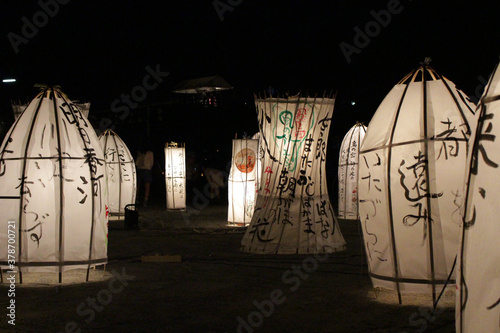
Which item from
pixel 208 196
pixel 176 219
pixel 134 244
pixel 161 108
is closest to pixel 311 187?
A: pixel 134 244

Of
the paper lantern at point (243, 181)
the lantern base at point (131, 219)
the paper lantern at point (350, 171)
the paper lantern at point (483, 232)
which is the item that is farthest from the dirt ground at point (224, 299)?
the paper lantern at point (350, 171)

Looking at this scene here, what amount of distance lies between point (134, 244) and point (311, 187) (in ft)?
11.0

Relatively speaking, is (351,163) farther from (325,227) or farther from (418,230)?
(418,230)

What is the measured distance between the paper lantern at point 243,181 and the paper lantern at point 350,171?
268 centimetres

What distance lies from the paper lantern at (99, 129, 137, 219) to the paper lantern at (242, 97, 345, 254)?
710cm

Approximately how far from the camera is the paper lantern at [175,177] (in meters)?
18.8

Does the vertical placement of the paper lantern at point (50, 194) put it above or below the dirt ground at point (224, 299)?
above

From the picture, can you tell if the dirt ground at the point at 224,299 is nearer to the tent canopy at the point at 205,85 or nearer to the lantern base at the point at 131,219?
the lantern base at the point at 131,219

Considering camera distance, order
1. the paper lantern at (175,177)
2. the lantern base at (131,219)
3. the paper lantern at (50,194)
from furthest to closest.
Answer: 1. the paper lantern at (175,177)
2. the lantern base at (131,219)
3. the paper lantern at (50,194)

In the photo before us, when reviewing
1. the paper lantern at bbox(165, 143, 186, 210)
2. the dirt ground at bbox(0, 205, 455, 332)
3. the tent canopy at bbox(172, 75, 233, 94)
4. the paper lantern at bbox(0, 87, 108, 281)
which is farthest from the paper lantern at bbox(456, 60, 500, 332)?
the tent canopy at bbox(172, 75, 233, 94)

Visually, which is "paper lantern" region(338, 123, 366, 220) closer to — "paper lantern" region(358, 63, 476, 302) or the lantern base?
the lantern base

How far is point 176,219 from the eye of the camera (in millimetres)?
16062

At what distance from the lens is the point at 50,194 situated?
7238mm

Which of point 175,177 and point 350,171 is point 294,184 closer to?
point 350,171
